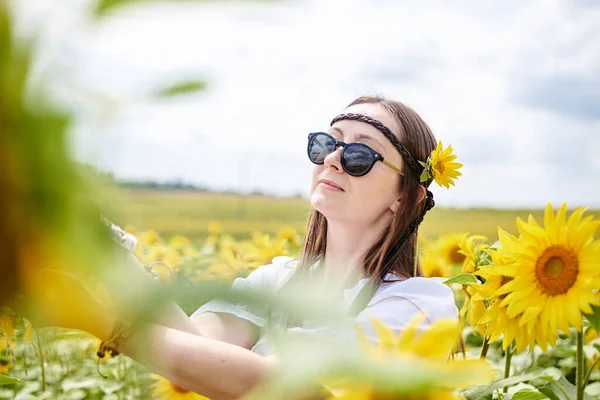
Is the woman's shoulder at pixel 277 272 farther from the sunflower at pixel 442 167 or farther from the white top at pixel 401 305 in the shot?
the sunflower at pixel 442 167

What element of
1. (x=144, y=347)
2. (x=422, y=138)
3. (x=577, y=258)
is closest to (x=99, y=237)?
(x=144, y=347)

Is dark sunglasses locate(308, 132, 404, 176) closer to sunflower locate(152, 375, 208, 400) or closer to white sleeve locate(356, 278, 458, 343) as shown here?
white sleeve locate(356, 278, 458, 343)

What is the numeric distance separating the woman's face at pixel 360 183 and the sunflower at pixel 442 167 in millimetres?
64

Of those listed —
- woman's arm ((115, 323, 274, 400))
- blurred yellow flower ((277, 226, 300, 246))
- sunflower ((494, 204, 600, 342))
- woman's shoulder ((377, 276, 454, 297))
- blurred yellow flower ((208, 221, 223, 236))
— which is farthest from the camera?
blurred yellow flower ((208, 221, 223, 236))

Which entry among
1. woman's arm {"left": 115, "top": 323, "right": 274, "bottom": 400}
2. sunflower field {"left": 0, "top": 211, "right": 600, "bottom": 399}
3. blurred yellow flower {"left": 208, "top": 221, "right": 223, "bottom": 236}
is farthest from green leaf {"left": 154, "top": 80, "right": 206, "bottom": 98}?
blurred yellow flower {"left": 208, "top": 221, "right": 223, "bottom": 236}

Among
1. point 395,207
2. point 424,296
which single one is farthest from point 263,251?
point 424,296

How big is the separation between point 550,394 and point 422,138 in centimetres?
65

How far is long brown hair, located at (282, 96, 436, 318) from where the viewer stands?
4.09 feet

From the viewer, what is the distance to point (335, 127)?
1310 mm

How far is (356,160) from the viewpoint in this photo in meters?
1.21

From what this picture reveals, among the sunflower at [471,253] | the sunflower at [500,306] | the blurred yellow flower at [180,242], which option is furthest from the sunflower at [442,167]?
the blurred yellow flower at [180,242]

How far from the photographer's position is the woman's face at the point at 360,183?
48.1 inches

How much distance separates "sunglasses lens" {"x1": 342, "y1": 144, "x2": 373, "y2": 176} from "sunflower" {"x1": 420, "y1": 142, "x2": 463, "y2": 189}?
159 mm

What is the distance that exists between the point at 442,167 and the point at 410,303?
16.7 inches
